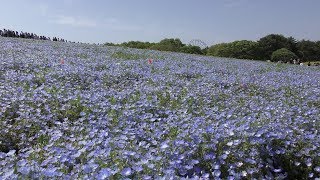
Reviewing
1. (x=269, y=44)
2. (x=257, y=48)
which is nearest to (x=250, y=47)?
(x=257, y=48)

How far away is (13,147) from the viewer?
13.9ft

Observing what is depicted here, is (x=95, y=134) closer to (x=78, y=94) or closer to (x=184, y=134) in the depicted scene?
(x=184, y=134)

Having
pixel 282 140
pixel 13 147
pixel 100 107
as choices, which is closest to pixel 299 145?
pixel 282 140

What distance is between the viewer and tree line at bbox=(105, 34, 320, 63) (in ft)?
108

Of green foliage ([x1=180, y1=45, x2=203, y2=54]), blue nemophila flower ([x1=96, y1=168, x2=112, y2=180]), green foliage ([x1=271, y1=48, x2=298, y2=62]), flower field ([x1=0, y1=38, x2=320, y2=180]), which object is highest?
blue nemophila flower ([x1=96, y1=168, x2=112, y2=180])

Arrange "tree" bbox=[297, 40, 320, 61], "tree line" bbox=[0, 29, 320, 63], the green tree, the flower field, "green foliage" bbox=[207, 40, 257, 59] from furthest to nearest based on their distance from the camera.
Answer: "tree" bbox=[297, 40, 320, 61] → "green foliage" bbox=[207, 40, 257, 59] → the green tree → "tree line" bbox=[0, 29, 320, 63] → the flower field

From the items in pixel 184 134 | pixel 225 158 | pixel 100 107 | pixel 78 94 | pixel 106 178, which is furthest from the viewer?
pixel 78 94

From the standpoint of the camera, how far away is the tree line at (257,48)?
32.9m

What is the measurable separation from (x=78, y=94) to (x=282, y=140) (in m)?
2.87

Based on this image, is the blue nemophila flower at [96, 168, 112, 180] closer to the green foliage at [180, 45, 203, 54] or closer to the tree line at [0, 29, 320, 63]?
the tree line at [0, 29, 320, 63]

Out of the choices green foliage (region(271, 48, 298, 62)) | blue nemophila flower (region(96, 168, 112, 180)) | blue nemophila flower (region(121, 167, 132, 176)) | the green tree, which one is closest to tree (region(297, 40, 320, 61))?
green foliage (region(271, 48, 298, 62))

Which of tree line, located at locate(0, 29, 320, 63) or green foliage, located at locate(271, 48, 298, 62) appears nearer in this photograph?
tree line, located at locate(0, 29, 320, 63)

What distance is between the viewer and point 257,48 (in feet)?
120

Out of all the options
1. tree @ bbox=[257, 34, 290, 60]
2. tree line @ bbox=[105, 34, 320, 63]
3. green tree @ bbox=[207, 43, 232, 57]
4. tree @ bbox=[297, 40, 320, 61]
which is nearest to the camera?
tree line @ bbox=[105, 34, 320, 63]
